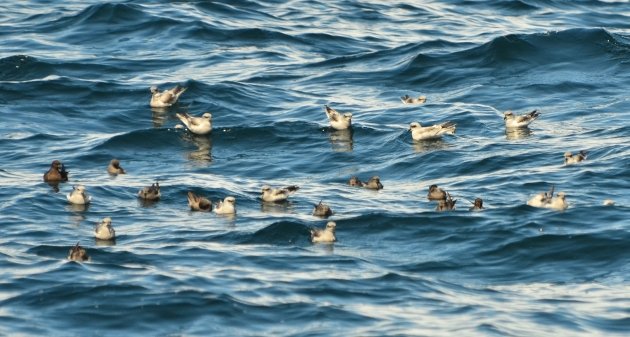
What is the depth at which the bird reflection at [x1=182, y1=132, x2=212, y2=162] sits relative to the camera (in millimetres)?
33219

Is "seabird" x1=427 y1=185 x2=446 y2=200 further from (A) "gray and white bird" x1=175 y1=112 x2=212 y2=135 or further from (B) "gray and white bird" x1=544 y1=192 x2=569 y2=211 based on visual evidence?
(A) "gray and white bird" x1=175 y1=112 x2=212 y2=135

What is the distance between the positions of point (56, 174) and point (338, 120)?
24.2 ft

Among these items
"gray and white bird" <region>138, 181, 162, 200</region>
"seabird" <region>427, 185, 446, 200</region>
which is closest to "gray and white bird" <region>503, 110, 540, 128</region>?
"seabird" <region>427, 185, 446, 200</region>

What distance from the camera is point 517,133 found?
33656 mm

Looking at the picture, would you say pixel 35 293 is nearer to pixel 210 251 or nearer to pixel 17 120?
pixel 210 251

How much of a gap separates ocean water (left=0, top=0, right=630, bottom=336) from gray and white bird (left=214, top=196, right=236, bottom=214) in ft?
0.57

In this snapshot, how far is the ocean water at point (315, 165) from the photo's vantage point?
2162 centimetres

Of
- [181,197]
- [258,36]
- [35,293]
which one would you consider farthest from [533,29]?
[35,293]

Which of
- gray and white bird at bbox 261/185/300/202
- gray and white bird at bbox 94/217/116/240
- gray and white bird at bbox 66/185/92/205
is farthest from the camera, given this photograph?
gray and white bird at bbox 261/185/300/202

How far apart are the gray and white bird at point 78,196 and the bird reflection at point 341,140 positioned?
24.1 ft

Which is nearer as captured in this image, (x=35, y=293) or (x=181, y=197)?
(x=35, y=293)

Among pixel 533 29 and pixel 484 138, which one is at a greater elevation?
pixel 533 29

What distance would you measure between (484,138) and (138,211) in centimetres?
943

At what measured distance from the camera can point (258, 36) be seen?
45.9 meters
